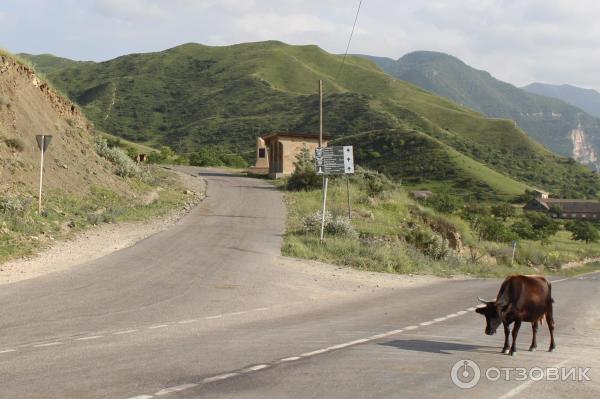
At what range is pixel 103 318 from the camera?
11.0 metres

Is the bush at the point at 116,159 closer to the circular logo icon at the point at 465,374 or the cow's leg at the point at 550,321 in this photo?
the cow's leg at the point at 550,321

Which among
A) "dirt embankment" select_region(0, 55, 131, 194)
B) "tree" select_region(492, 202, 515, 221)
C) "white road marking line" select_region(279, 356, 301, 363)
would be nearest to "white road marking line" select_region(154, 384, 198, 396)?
"white road marking line" select_region(279, 356, 301, 363)

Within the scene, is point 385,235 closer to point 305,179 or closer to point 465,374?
point 305,179

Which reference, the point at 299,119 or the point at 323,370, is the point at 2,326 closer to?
the point at 323,370

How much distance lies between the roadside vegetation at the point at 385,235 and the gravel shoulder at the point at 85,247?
5481 mm

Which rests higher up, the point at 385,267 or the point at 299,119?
the point at 299,119

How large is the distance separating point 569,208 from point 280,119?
6089 centimetres

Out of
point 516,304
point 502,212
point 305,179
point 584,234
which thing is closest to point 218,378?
point 516,304

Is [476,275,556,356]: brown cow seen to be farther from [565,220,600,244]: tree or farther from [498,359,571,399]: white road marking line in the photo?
[565,220,600,244]: tree

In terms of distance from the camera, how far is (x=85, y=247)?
19.2 m

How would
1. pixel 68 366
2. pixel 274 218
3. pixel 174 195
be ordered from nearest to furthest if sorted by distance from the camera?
1. pixel 68 366
2. pixel 274 218
3. pixel 174 195


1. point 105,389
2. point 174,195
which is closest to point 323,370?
point 105,389

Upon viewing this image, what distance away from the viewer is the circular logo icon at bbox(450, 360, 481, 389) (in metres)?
7.17

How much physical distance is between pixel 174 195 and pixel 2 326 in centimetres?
2497
